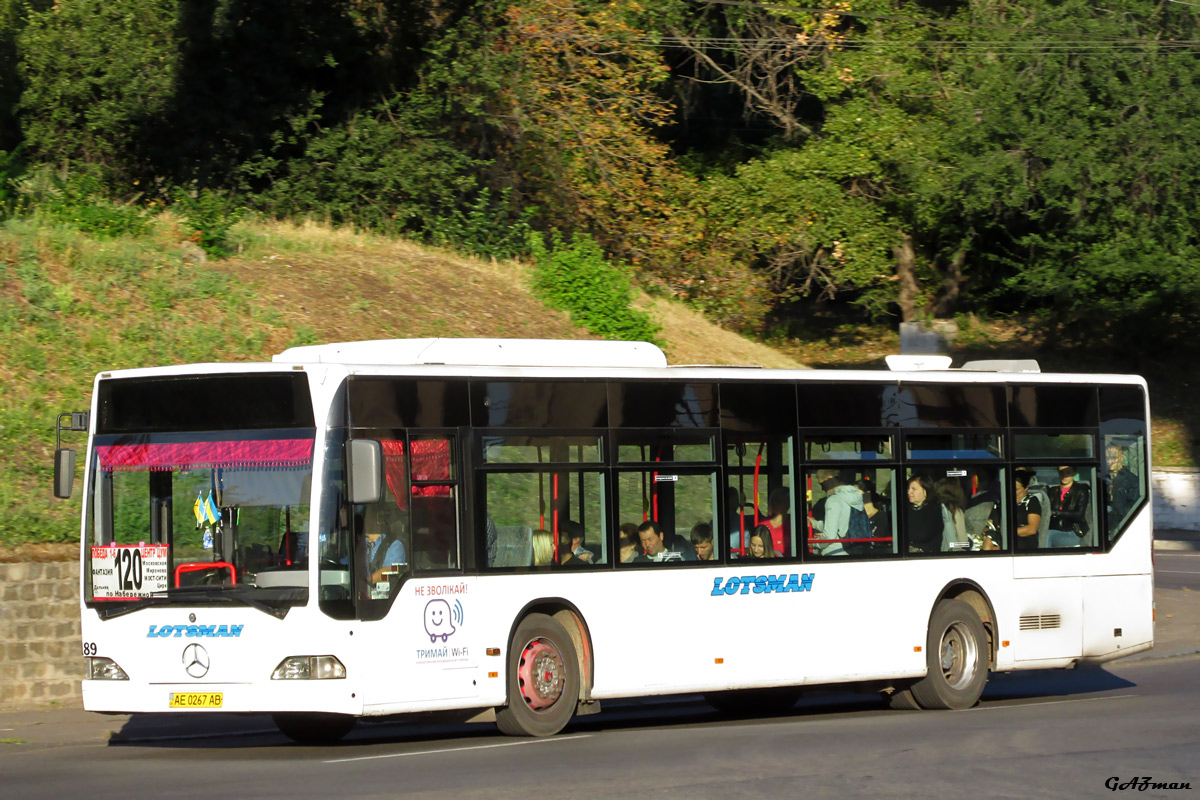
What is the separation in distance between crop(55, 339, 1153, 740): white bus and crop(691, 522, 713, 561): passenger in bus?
1.0 inches

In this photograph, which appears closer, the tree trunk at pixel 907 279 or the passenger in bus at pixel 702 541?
the passenger in bus at pixel 702 541

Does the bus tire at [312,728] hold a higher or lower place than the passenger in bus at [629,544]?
lower

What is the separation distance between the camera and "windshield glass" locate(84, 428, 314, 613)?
10617 mm

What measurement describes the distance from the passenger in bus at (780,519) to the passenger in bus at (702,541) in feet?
2.14

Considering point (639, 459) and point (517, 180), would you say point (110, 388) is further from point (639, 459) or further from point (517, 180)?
point (517, 180)

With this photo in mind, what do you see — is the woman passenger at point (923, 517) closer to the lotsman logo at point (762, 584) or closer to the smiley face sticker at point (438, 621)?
the lotsman logo at point (762, 584)

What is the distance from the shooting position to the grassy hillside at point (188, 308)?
1781 centimetres

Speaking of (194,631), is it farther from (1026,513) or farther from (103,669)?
(1026,513)

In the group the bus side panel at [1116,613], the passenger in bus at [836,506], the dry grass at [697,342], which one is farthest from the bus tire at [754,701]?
the dry grass at [697,342]

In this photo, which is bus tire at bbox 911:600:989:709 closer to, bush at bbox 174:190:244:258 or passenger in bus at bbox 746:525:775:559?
passenger in bus at bbox 746:525:775:559

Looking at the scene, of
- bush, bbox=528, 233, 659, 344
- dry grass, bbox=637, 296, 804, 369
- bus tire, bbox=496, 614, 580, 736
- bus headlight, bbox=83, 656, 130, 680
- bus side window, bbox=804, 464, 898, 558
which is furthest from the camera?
dry grass, bbox=637, 296, 804, 369

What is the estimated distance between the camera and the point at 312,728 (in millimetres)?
12383

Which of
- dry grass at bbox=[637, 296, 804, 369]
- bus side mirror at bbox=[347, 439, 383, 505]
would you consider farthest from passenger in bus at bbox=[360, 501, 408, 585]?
dry grass at bbox=[637, 296, 804, 369]

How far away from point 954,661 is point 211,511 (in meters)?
7.16
